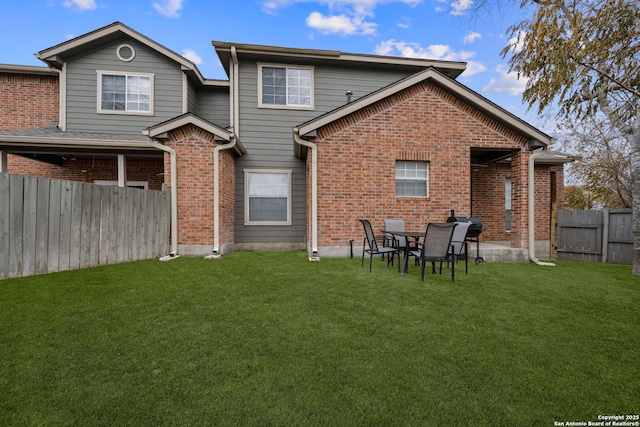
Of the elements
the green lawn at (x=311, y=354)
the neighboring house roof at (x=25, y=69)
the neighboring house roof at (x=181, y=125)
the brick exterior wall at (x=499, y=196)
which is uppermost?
the neighboring house roof at (x=25, y=69)

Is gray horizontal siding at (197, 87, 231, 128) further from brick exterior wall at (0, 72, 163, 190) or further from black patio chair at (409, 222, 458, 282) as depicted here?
black patio chair at (409, 222, 458, 282)

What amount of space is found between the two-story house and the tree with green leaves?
132 centimetres

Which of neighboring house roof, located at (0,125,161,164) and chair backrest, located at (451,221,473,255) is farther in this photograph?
neighboring house roof, located at (0,125,161,164)

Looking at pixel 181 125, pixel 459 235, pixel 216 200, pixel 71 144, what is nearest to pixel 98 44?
pixel 71 144

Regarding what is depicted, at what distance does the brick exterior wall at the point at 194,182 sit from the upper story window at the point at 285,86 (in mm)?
2991

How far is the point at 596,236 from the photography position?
8.98 meters

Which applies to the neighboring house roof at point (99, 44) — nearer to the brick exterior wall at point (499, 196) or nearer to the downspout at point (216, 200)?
the downspout at point (216, 200)

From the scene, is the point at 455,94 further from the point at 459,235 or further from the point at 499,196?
the point at 499,196

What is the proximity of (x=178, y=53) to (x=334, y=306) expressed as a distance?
10514 mm

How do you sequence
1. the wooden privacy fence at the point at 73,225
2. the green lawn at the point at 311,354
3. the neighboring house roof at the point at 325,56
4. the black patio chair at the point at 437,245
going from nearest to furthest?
the green lawn at the point at 311,354 < the wooden privacy fence at the point at 73,225 < the black patio chair at the point at 437,245 < the neighboring house roof at the point at 325,56

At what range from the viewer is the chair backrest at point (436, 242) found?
18.8 feet

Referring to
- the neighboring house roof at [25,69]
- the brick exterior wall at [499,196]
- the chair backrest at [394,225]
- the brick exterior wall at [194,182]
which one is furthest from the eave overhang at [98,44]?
the brick exterior wall at [499,196]

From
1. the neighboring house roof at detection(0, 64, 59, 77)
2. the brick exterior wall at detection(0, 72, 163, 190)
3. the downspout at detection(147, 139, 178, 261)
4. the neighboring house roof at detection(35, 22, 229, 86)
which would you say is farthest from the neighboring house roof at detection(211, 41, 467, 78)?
the neighboring house roof at detection(0, 64, 59, 77)

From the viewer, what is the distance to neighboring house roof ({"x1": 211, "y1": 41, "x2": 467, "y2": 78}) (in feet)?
31.9
